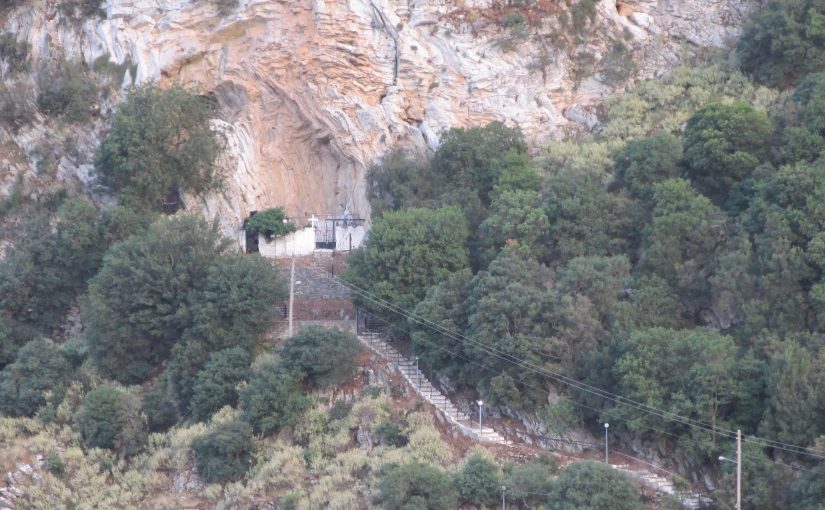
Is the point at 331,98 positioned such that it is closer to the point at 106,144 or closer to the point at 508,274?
the point at 106,144

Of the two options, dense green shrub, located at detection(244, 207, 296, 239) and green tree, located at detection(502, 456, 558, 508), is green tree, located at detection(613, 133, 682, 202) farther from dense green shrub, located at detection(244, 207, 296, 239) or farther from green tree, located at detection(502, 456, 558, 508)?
dense green shrub, located at detection(244, 207, 296, 239)

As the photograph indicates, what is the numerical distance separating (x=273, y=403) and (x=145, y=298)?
218 inches

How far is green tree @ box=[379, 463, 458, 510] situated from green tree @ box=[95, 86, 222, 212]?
15.6 metres

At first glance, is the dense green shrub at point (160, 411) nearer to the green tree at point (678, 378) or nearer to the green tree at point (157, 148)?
the green tree at point (157, 148)

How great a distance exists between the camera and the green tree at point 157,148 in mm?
46281

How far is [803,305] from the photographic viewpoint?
36.0 metres

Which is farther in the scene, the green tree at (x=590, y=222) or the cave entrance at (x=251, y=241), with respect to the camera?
the cave entrance at (x=251, y=241)

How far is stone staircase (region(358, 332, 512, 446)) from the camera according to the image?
37.5m

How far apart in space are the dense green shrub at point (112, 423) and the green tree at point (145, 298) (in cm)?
196

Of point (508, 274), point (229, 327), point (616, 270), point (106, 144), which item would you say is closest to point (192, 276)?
point (229, 327)

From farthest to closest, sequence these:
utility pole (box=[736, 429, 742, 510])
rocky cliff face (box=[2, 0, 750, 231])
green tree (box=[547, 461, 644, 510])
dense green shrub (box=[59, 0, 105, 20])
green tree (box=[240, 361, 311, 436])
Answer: dense green shrub (box=[59, 0, 105, 20]), rocky cliff face (box=[2, 0, 750, 231]), green tree (box=[240, 361, 311, 436]), green tree (box=[547, 461, 644, 510]), utility pole (box=[736, 429, 742, 510])

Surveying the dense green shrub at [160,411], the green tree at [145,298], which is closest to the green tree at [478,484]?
the dense green shrub at [160,411]

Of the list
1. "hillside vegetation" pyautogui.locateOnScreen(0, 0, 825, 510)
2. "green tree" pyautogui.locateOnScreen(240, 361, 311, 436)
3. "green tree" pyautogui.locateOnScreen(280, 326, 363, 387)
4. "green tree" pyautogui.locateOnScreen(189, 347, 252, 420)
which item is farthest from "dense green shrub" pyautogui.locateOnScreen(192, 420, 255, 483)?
"green tree" pyautogui.locateOnScreen(280, 326, 363, 387)

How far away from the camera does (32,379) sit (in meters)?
42.6
